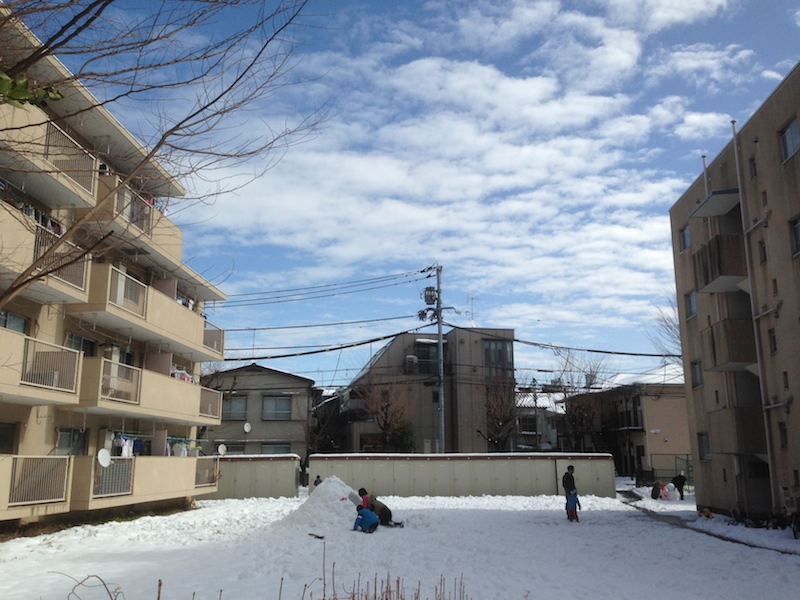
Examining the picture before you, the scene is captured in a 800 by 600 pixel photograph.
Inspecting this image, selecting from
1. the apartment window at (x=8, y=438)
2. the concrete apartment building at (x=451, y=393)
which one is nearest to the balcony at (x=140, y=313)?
the apartment window at (x=8, y=438)

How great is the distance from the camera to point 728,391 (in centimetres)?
2333

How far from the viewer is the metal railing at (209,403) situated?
27.1m

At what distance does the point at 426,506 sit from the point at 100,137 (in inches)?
696

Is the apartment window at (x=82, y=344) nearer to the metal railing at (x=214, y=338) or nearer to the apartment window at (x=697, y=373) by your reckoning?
the metal railing at (x=214, y=338)

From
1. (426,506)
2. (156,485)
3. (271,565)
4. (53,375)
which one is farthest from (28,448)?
(426,506)

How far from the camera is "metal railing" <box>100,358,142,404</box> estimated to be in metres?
19.3

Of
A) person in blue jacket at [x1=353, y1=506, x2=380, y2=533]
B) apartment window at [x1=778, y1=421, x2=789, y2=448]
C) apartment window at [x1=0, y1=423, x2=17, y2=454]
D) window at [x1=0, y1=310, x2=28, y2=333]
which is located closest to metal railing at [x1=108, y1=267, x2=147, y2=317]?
window at [x1=0, y1=310, x2=28, y2=333]

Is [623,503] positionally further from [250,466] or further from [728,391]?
[250,466]

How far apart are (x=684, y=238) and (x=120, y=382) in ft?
66.7

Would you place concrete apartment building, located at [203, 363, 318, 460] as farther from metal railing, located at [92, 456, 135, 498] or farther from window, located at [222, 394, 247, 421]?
metal railing, located at [92, 456, 135, 498]

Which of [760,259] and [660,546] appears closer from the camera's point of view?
[660,546]

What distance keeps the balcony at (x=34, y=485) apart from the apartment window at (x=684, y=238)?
71.4 feet

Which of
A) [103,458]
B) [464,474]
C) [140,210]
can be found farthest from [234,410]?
[140,210]

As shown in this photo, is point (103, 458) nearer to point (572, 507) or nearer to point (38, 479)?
point (38, 479)
